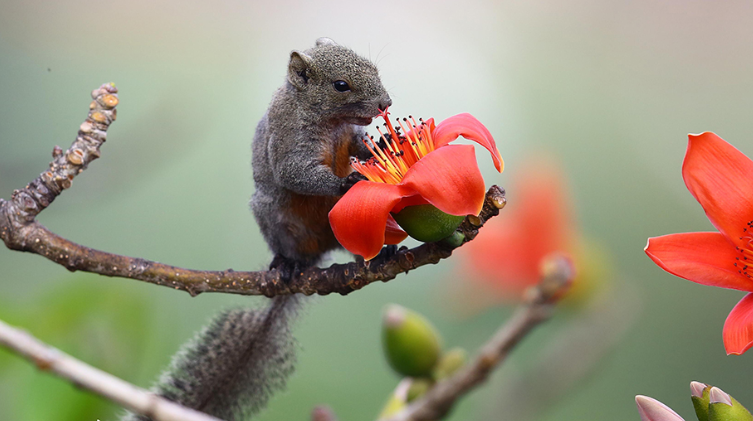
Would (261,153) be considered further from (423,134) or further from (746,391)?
(746,391)

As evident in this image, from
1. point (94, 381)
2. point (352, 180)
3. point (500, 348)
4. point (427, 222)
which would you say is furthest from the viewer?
point (500, 348)

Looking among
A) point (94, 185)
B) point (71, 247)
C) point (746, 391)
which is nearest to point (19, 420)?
point (71, 247)

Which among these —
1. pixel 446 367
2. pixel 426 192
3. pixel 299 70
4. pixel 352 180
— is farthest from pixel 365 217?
pixel 446 367

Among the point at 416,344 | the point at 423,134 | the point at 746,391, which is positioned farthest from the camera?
the point at 746,391

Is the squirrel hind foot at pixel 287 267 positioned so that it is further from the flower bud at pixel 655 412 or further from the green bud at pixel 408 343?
the flower bud at pixel 655 412

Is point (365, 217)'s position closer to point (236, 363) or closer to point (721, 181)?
point (721, 181)
